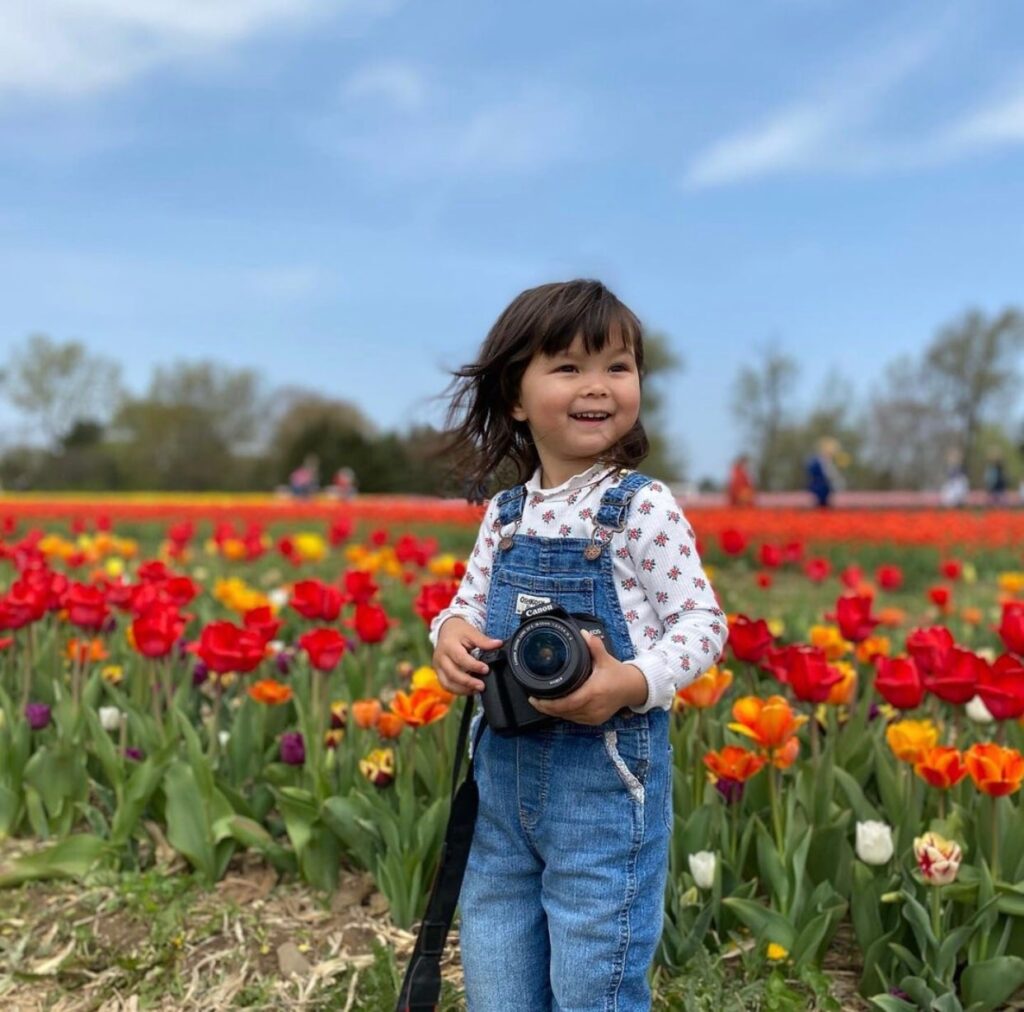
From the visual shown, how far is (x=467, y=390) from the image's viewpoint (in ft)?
6.66

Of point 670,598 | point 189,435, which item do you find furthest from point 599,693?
point 189,435

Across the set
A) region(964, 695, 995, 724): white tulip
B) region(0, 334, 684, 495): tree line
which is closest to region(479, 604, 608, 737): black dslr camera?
region(964, 695, 995, 724): white tulip

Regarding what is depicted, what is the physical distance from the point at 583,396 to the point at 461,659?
470 millimetres

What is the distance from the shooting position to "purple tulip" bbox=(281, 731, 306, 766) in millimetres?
2719

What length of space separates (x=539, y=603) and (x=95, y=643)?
2208 mm

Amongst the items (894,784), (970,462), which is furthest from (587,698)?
(970,462)

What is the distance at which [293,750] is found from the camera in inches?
107

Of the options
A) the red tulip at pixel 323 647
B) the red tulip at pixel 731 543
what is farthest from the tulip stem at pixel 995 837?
the red tulip at pixel 731 543

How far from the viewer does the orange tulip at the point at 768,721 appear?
7.44 ft

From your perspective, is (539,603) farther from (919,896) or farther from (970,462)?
(970,462)

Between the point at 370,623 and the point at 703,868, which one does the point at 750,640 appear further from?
the point at 370,623

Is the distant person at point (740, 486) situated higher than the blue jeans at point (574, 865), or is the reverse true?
the distant person at point (740, 486)

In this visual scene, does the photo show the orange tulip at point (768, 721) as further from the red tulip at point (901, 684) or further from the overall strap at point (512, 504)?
the overall strap at point (512, 504)

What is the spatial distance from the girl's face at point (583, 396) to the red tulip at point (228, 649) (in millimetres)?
1261
